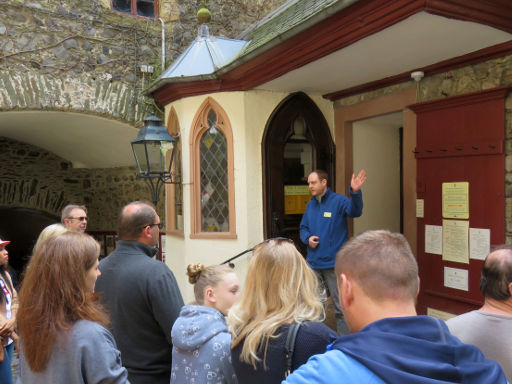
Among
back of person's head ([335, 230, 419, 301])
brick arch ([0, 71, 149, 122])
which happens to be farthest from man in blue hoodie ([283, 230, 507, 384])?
brick arch ([0, 71, 149, 122])

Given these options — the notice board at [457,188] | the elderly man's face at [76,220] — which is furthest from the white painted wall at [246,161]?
the elderly man's face at [76,220]

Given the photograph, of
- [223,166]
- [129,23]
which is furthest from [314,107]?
[129,23]

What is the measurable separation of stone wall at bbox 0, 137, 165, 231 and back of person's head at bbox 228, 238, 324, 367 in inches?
236

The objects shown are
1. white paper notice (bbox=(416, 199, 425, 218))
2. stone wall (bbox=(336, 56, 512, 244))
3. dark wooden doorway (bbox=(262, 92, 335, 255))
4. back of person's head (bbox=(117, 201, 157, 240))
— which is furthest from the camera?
dark wooden doorway (bbox=(262, 92, 335, 255))

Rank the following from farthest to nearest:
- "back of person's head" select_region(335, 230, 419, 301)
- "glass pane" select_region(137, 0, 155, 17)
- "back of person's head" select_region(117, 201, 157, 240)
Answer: "glass pane" select_region(137, 0, 155, 17) → "back of person's head" select_region(117, 201, 157, 240) → "back of person's head" select_region(335, 230, 419, 301)

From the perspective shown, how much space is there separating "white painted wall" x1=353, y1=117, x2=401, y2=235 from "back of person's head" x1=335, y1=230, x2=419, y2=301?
4.04m

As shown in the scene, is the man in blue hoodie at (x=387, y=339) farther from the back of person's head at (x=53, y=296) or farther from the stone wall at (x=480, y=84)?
the stone wall at (x=480, y=84)

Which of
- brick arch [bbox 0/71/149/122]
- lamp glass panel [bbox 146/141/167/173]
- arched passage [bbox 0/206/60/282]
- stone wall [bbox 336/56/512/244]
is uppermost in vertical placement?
brick arch [bbox 0/71/149/122]

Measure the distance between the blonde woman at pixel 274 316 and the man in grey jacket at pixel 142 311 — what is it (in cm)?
62

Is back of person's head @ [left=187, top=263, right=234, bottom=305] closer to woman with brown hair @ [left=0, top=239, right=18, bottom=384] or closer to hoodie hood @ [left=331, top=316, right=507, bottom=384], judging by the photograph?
hoodie hood @ [left=331, top=316, right=507, bottom=384]

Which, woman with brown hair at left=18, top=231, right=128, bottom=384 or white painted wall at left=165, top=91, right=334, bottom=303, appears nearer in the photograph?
woman with brown hair at left=18, top=231, right=128, bottom=384

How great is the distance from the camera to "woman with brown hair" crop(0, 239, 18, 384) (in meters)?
2.82

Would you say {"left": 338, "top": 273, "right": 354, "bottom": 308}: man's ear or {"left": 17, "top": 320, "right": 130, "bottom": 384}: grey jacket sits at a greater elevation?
{"left": 338, "top": 273, "right": 354, "bottom": 308}: man's ear

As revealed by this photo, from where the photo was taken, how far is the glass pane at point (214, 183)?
5.24 meters
